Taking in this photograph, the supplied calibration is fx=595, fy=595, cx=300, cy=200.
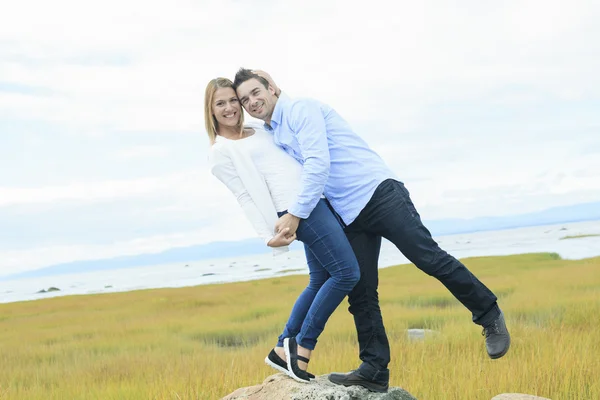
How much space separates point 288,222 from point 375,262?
2.44 ft

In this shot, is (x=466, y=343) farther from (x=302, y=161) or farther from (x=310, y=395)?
(x=302, y=161)

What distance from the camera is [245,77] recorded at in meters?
3.87

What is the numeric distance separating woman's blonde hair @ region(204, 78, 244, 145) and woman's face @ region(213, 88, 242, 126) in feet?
0.08

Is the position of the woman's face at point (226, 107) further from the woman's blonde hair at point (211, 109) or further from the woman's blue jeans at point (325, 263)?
the woman's blue jeans at point (325, 263)

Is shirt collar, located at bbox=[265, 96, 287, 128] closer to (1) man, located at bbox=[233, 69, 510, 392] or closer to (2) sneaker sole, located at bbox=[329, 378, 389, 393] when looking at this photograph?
(1) man, located at bbox=[233, 69, 510, 392]

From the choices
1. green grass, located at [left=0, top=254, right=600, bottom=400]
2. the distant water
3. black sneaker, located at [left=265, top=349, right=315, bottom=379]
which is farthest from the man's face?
the distant water

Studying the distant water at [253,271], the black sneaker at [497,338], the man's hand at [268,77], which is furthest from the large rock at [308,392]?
the distant water at [253,271]

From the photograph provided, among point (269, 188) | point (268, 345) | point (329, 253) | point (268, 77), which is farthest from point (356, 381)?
point (268, 345)

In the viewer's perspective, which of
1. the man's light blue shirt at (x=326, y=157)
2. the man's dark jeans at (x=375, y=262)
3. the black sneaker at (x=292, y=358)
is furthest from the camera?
the black sneaker at (x=292, y=358)

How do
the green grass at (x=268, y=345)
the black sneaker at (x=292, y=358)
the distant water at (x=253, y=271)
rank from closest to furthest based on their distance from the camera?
the black sneaker at (x=292, y=358) → the green grass at (x=268, y=345) → the distant water at (x=253, y=271)

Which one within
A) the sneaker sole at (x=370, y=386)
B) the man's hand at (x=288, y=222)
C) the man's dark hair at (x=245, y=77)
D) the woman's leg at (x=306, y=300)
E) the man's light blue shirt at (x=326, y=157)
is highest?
the man's dark hair at (x=245, y=77)

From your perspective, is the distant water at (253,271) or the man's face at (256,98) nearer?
the man's face at (256,98)

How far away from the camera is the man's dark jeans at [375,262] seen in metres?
3.93

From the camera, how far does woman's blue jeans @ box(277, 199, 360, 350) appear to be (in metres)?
3.82
